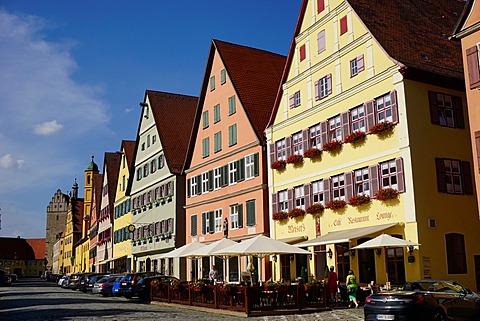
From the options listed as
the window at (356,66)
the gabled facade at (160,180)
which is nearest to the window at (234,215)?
the gabled facade at (160,180)

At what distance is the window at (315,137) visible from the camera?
1167 inches

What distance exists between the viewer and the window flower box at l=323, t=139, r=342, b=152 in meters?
27.8

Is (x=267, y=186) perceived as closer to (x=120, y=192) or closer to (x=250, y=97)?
(x=250, y=97)

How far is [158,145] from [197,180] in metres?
8.79

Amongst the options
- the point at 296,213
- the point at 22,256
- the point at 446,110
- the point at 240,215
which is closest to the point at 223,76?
the point at 240,215

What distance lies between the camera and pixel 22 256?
166 metres

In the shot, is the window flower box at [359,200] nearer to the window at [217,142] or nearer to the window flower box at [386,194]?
the window flower box at [386,194]

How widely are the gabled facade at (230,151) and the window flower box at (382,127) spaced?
10.5m

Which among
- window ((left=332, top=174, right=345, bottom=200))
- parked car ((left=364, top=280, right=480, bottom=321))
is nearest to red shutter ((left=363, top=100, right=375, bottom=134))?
window ((left=332, top=174, right=345, bottom=200))

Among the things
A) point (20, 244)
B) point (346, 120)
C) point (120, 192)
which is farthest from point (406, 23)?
point (20, 244)

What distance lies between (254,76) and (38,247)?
148716 millimetres

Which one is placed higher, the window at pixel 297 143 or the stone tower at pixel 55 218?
the stone tower at pixel 55 218

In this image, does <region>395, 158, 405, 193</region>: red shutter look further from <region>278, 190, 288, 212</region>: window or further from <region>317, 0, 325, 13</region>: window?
<region>317, 0, 325, 13</region>: window

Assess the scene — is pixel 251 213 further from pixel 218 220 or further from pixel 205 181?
pixel 205 181
